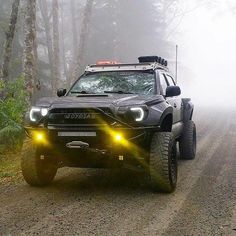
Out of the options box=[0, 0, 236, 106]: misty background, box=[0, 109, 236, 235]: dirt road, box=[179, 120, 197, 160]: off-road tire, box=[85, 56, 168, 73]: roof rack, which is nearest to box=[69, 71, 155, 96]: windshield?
Answer: box=[85, 56, 168, 73]: roof rack

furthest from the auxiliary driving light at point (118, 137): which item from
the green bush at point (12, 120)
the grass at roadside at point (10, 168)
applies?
the green bush at point (12, 120)

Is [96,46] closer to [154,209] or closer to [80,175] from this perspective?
[80,175]

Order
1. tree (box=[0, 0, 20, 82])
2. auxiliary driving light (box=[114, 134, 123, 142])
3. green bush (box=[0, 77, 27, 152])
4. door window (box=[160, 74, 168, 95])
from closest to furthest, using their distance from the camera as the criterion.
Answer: auxiliary driving light (box=[114, 134, 123, 142])
door window (box=[160, 74, 168, 95])
green bush (box=[0, 77, 27, 152])
tree (box=[0, 0, 20, 82])

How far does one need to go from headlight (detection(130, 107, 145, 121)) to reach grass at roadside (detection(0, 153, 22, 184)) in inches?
113

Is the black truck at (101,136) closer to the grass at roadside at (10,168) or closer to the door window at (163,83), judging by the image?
the door window at (163,83)

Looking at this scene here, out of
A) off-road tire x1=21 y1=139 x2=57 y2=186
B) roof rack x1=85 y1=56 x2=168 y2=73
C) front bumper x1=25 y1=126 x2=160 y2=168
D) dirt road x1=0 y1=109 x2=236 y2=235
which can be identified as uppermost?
roof rack x1=85 y1=56 x2=168 y2=73

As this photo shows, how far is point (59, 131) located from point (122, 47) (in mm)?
32078

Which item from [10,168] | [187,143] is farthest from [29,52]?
[187,143]

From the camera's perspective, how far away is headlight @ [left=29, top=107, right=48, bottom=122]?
262 inches

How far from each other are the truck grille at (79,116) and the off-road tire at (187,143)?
3953mm

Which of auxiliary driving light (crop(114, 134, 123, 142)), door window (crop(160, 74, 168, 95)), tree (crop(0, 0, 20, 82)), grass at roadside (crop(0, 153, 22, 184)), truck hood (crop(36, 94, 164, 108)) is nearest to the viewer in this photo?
auxiliary driving light (crop(114, 134, 123, 142))

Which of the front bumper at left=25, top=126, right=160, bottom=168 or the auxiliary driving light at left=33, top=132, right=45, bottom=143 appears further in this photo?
the auxiliary driving light at left=33, top=132, right=45, bottom=143

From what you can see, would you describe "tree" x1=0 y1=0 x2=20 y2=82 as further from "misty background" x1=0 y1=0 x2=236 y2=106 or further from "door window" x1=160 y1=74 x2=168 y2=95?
"misty background" x1=0 y1=0 x2=236 y2=106

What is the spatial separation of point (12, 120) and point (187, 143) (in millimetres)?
4412
